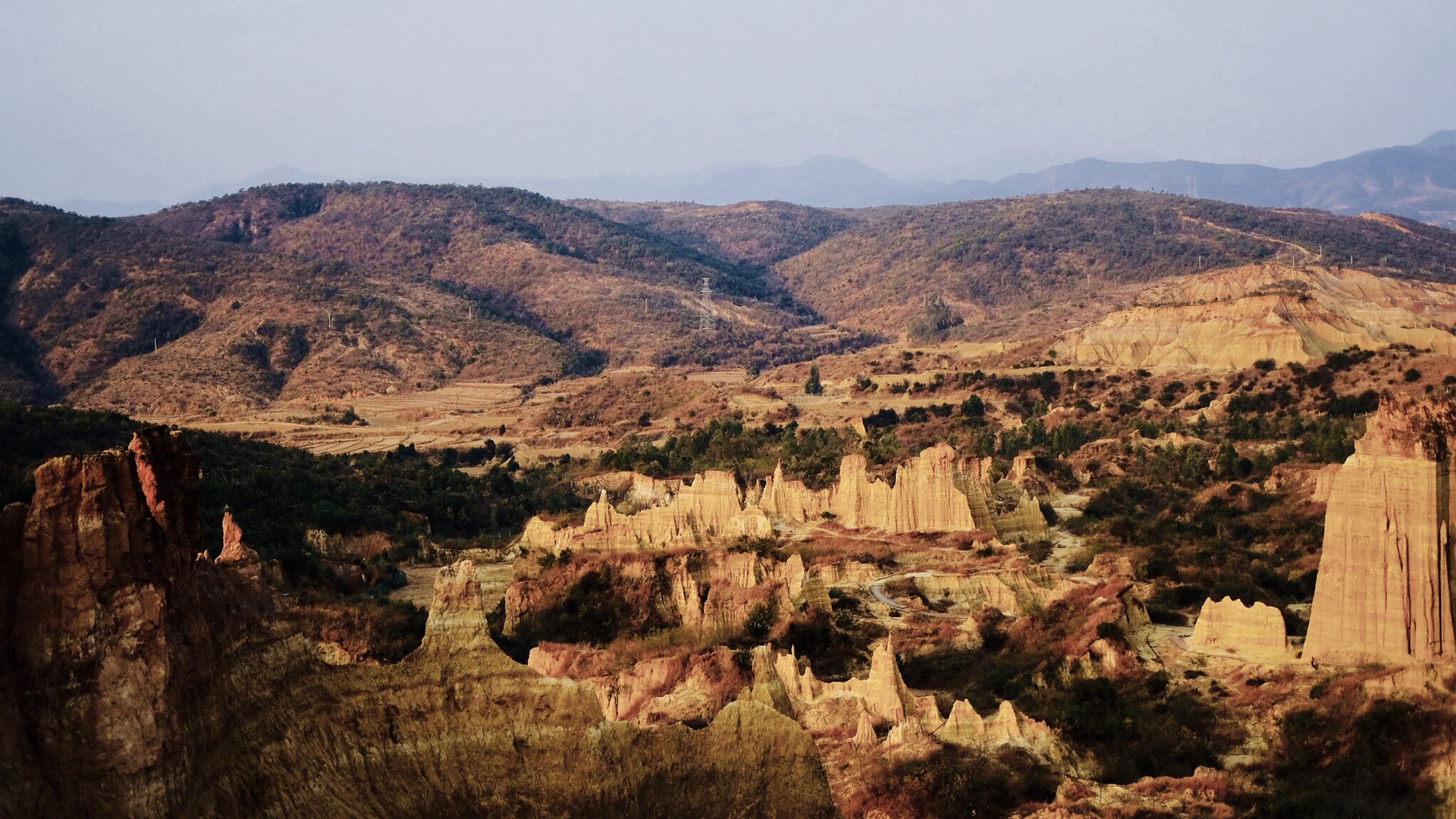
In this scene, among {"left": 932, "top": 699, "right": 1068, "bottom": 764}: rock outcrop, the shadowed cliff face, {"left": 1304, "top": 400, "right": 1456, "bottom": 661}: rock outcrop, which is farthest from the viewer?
{"left": 1304, "top": 400, "right": 1456, "bottom": 661}: rock outcrop

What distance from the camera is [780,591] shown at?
1494 inches

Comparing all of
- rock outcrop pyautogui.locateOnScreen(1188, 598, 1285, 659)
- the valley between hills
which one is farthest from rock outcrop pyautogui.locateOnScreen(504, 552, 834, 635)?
rock outcrop pyautogui.locateOnScreen(1188, 598, 1285, 659)

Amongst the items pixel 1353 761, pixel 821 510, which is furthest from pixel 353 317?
pixel 1353 761

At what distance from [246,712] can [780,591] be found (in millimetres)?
24523

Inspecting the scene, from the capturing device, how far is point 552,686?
17.1 meters

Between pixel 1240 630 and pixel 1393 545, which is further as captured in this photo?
pixel 1240 630

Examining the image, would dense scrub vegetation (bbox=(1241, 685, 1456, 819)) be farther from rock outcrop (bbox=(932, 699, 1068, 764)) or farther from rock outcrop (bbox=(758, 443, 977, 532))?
rock outcrop (bbox=(758, 443, 977, 532))

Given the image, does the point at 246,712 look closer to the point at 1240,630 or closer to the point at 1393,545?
the point at 1393,545

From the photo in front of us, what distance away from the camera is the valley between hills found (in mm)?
13586

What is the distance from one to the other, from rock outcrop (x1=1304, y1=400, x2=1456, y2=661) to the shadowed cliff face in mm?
14890

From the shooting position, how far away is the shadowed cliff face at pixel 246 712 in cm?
1241

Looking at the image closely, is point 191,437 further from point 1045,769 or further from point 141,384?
point 141,384

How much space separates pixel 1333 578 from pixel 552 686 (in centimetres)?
1768

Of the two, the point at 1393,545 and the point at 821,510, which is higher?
the point at 1393,545
